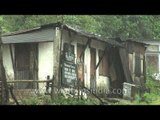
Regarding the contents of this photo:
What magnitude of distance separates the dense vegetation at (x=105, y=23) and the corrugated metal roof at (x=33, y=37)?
0.13 m

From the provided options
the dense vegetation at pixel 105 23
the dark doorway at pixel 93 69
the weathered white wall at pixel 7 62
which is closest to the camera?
the dense vegetation at pixel 105 23

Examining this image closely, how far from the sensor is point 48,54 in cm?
801

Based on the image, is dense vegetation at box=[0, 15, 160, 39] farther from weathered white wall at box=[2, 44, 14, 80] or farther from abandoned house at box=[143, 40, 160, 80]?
weathered white wall at box=[2, 44, 14, 80]

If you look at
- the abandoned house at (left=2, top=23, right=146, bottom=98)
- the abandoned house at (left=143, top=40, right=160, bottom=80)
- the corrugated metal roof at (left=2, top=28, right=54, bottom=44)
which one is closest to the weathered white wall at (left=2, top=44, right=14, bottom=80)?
the abandoned house at (left=2, top=23, right=146, bottom=98)

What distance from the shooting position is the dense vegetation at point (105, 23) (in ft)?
25.4

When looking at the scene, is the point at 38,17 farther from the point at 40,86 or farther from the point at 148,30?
the point at 148,30

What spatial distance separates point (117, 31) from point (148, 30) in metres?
0.51

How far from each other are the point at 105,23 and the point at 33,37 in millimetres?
1185

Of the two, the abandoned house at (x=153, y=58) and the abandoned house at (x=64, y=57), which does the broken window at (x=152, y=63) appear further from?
the abandoned house at (x=64, y=57)

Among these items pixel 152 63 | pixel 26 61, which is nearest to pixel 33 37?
pixel 26 61

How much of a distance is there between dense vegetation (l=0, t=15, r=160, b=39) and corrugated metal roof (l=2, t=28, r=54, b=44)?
0.13 m

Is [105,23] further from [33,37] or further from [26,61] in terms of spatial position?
[26,61]

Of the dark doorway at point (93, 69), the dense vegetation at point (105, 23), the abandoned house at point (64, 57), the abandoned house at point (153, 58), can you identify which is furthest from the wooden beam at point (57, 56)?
the abandoned house at point (153, 58)
